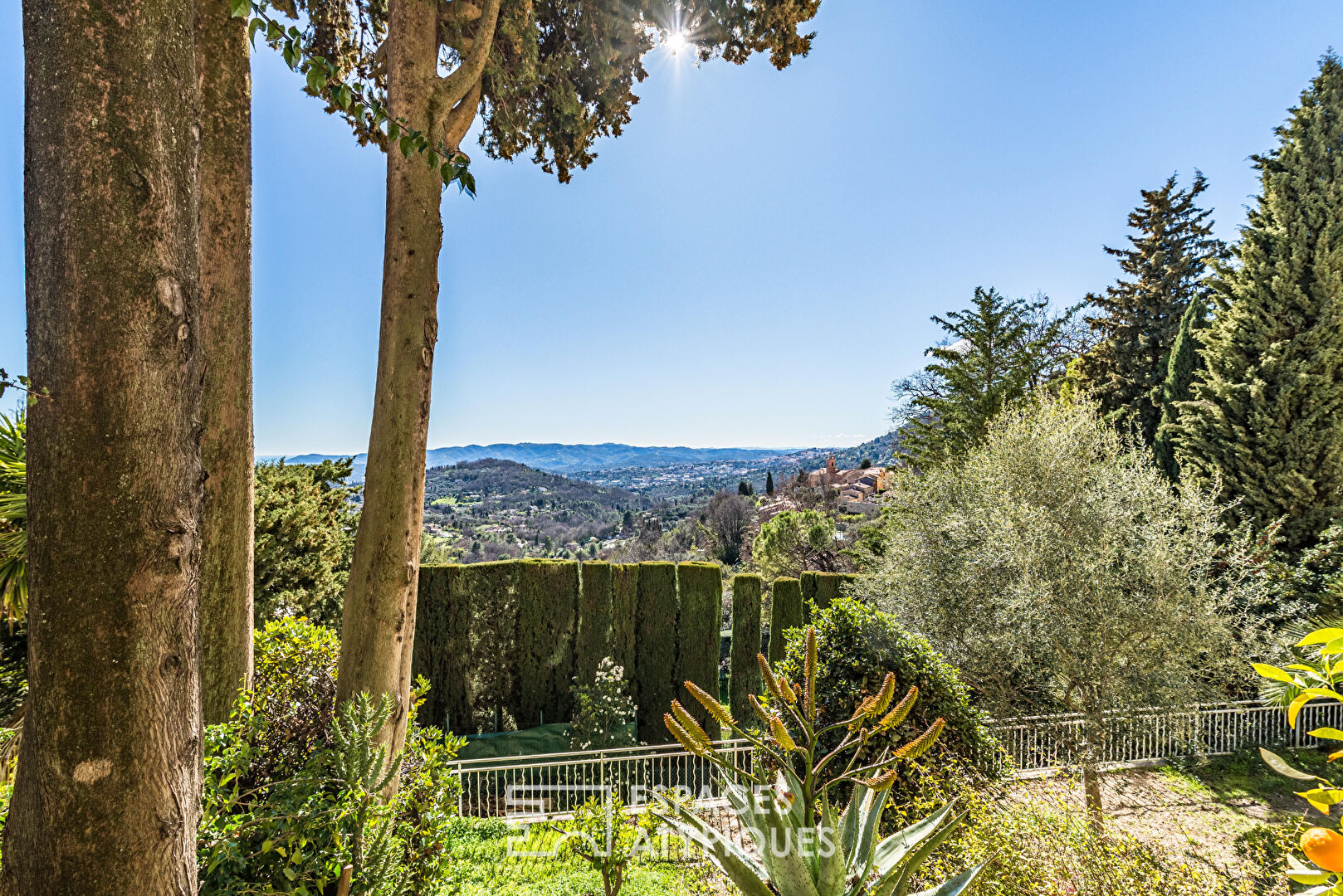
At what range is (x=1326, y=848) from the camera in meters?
0.76

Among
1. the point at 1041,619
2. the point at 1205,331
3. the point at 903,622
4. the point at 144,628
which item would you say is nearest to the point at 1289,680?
the point at 144,628

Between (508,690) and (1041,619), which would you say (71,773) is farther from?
(508,690)

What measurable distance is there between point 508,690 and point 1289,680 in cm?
949

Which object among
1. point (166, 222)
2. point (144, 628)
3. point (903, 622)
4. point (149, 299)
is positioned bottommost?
Answer: point (903, 622)

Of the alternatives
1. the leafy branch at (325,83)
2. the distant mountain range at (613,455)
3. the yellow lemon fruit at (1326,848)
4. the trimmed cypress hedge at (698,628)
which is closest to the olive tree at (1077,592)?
the trimmed cypress hedge at (698,628)

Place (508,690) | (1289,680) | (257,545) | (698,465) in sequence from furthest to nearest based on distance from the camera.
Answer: (698,465) < (508,690) < (257,545) < (1289,680)

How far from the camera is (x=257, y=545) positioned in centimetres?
602

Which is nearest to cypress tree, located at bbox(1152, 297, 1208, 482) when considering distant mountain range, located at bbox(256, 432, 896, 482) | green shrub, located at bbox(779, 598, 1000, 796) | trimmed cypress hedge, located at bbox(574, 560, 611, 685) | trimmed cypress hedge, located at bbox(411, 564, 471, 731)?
green shrub, located at bbox(779, 598, 1000, 796)

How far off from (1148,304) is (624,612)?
18173 millimetres

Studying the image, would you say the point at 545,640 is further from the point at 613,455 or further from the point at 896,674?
the point at 613,455

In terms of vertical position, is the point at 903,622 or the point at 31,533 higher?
the point at 31,533

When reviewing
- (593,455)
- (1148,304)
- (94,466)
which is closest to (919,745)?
(94,466)

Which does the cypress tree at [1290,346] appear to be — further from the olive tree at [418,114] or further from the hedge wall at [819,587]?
the olive tree at [418,114]

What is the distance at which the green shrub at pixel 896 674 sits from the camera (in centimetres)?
432
